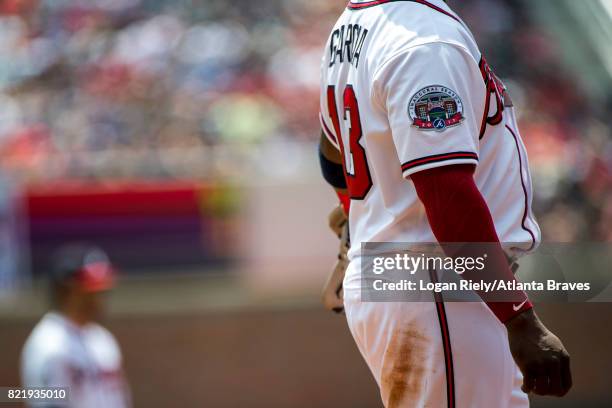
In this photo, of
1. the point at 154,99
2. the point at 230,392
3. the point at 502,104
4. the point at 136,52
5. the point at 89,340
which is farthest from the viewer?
the point at 136,52

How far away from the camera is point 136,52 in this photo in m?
11.2

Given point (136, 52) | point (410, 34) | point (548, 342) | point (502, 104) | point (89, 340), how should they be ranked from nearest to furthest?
1. point (548, 342)
2. point (410, 34)
3. point (502, 104)
4. point (89, 340)
5. point (136, 52)

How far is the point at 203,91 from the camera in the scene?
10.4 metres

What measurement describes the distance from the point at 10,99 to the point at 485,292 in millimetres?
9416

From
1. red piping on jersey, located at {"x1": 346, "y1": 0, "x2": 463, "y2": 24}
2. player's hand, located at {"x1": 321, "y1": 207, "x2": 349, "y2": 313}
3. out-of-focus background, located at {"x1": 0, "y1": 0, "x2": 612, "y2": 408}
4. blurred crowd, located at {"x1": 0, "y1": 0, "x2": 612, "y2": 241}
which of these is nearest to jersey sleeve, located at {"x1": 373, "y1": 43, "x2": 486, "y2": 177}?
red piping on jersey, located at {"x1": 346, "y1": 0, "x2": 463, "y2": 24}

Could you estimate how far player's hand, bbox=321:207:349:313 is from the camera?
112 inches

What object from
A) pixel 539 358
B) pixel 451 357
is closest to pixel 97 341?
pixel 451 357

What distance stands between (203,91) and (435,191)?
27.9ft

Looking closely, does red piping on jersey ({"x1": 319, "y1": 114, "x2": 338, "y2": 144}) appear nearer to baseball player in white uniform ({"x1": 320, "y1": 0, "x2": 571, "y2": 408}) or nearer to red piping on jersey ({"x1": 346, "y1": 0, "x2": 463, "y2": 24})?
baseball player in white uniform ({"x1": 320, "y1": 0, "x2": 571, "y2": 408})

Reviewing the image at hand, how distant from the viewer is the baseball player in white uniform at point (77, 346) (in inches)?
195

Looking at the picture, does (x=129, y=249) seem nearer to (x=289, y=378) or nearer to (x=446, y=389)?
(x=289, y=378)

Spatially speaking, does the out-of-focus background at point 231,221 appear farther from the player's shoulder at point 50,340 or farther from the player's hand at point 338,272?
the player's hand at point 338,272

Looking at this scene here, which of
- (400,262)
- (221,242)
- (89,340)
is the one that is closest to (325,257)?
(221,242)

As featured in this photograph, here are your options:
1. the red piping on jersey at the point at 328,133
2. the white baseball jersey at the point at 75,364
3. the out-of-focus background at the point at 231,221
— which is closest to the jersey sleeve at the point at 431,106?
the red piping on jersey at the point at 328,133
